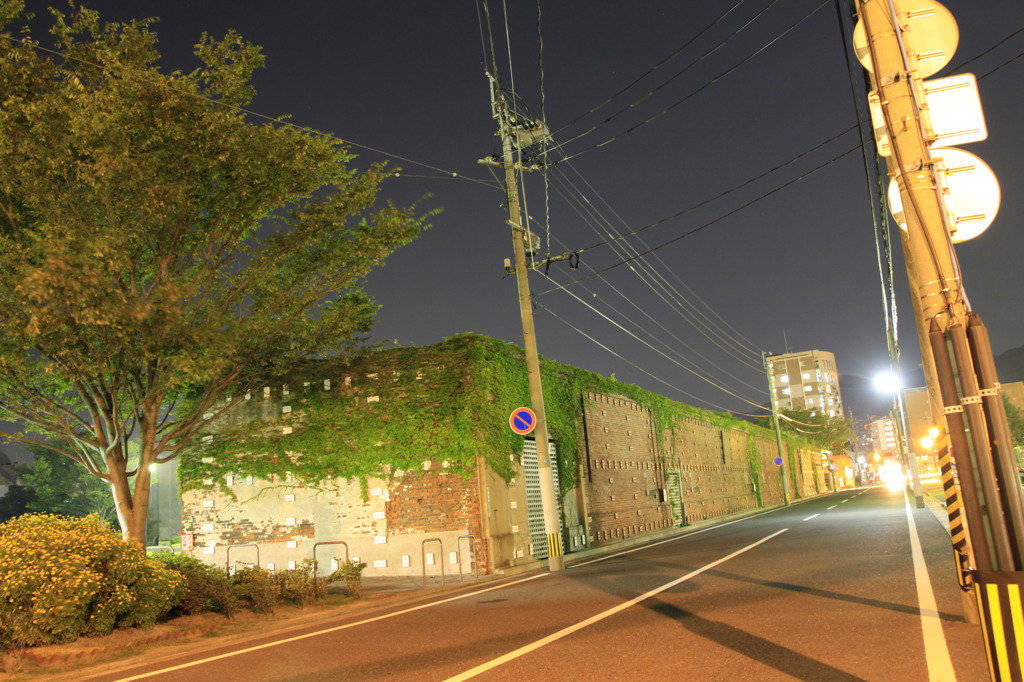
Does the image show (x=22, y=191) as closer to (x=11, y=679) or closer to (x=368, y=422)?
(x=11, y=679)

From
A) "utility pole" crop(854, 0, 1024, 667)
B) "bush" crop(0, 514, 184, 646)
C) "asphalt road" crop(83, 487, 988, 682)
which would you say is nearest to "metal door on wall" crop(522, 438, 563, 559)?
"asphalt road" crop(83, 487, 988, 682)

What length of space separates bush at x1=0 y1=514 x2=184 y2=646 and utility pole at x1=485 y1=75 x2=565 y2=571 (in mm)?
8596

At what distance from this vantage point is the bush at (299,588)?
12.5 meters

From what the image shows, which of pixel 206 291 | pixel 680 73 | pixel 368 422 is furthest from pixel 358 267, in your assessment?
pixel 680 73

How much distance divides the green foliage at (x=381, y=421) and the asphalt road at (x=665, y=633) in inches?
220

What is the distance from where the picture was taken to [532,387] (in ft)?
59.7

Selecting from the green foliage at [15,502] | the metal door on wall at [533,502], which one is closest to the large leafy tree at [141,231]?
the metal door on wall at [533,502]

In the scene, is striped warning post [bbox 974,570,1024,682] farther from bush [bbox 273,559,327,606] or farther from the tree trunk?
the tree trunk

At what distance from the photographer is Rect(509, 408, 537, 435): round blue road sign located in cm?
1762

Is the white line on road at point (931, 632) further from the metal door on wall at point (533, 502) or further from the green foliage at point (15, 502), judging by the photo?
Answer: the green foliage at point (15, 502)

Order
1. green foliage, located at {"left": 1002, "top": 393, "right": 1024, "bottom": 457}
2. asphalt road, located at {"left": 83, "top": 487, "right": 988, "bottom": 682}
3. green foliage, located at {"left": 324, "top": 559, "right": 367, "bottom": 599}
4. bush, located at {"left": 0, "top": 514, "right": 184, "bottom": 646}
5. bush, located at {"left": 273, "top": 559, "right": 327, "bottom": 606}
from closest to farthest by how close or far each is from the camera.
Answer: asphalt road, located at {"left": 83, "top": 487, "right": 988, "bottom": 682}, bush, located at {"left": 0, "top": 514, "right": 184, "bottom": 646}, bush, located at {"left": 273, "top": 559, "right": 327, "bottom": 606}, green foliage, located at {"left": 324, "top": 559, "right": 367, "bottom": 599}, green foliage, located at {"left": 1002, "top": 393, "right": 1024, "bottom": 457}

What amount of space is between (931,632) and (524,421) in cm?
1149

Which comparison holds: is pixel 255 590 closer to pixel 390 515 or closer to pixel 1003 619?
pixel 390 515

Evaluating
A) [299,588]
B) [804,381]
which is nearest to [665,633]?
[299,588]
